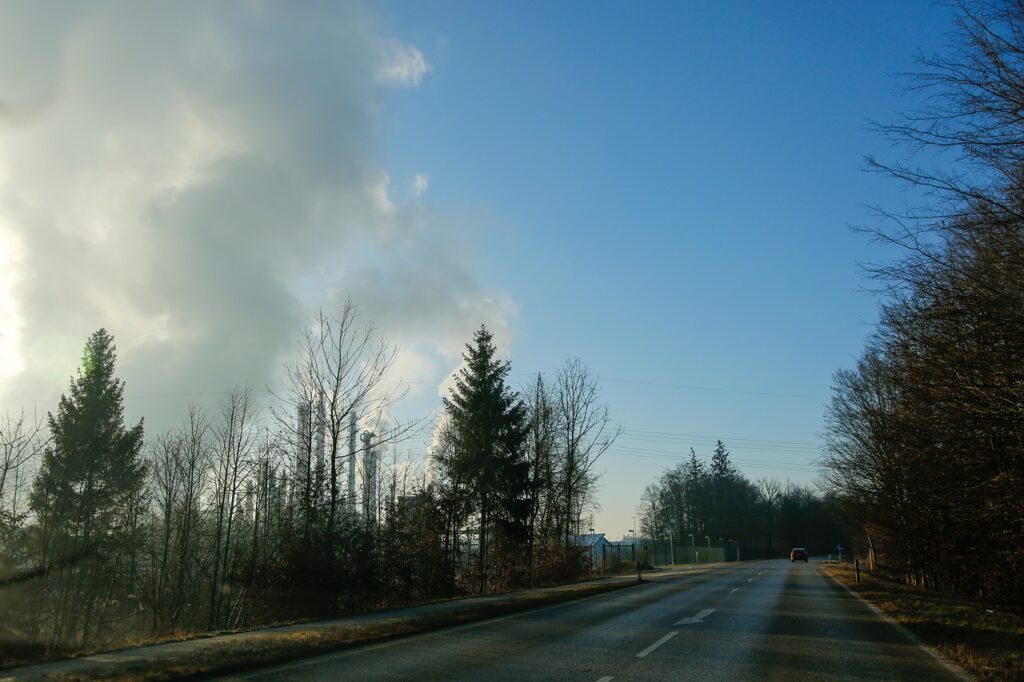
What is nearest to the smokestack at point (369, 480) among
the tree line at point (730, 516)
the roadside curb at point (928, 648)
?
the roadside curb at point (928, 648)

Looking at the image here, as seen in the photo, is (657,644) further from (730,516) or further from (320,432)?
(730,516)

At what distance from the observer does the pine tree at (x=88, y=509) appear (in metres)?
27.2

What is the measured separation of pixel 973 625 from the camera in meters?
14.9

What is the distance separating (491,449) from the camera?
125ft

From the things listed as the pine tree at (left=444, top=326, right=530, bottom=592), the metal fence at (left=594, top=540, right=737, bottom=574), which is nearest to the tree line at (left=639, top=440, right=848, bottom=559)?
the metal fence at (left=594, top=540, right=737, bottom=574)

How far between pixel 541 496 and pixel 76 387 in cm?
2608

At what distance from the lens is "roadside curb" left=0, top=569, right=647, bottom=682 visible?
907 centimetres

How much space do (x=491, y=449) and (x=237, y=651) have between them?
1083 inches

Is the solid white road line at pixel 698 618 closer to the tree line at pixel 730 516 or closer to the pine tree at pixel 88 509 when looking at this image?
the pine tree at pixel 88 509

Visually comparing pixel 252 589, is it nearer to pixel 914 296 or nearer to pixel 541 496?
pixel 914 296

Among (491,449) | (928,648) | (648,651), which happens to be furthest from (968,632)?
(491,449)

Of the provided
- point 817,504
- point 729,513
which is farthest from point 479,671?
point 817,504

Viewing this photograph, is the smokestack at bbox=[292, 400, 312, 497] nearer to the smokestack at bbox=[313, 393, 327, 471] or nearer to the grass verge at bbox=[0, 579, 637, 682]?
the smokestack at bbox=[313, 393, 327, 471]

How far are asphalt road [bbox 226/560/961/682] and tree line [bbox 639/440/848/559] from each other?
9547 centimetres
